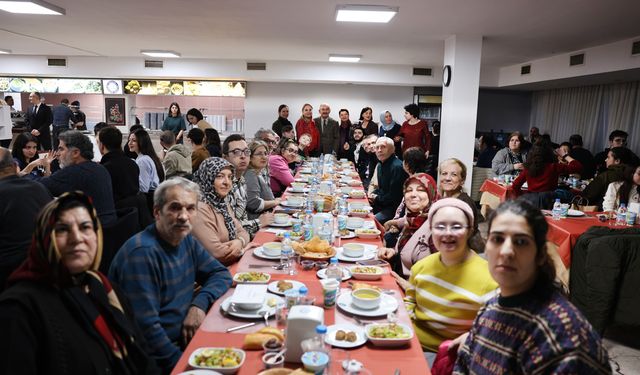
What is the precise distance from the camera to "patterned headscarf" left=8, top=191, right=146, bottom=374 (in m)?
1.38

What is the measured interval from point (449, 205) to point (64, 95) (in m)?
11.9

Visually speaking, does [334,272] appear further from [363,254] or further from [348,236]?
[348,236]

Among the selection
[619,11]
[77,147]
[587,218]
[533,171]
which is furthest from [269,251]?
[619,11]

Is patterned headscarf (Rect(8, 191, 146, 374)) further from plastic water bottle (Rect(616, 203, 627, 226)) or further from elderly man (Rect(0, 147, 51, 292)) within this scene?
plastic water bottle (Rect(616, 203, 627, 226))

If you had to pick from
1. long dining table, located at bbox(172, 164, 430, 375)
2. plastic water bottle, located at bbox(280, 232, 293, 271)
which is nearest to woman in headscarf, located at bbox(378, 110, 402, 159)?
plastic water bottle, located at bbox(280, 232, 293, 271)

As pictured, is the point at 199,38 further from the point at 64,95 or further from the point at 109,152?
the point at 64,95

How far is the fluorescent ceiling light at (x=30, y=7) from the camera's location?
191 inches

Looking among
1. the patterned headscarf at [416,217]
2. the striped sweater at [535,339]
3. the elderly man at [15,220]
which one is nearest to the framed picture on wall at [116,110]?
the elderly man at [15,220]

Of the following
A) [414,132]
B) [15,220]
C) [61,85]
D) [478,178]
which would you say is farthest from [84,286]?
[61,85]

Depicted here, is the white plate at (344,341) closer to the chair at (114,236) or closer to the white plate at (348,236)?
the white plate at (348,236)

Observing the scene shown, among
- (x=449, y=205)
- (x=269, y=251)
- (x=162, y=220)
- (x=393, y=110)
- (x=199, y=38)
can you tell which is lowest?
(x=269, y=251)

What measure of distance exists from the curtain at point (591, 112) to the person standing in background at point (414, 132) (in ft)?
12.6

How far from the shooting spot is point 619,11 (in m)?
4.85

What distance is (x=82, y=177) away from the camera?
3.62 metres
